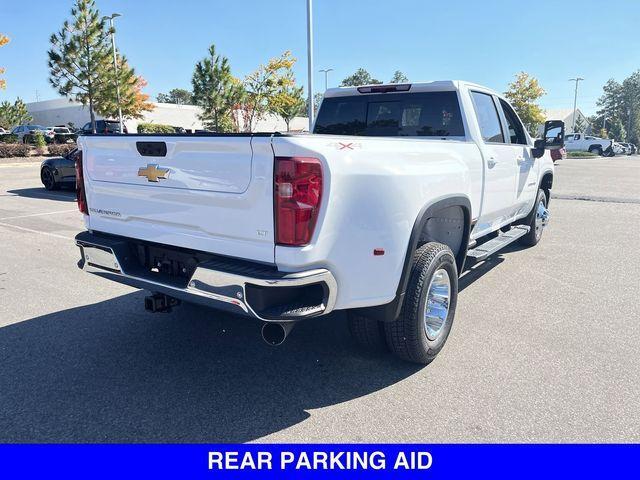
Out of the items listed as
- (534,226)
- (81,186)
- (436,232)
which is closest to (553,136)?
(534,226)

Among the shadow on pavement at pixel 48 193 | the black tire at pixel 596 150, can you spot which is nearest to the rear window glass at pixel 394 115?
the shadow on pavement at pixel 48 193

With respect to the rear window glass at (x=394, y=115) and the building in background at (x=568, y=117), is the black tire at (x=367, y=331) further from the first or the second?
the building in background at (x=568, y=117)

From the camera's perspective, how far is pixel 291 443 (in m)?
2.71

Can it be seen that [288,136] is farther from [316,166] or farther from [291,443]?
[291,443]

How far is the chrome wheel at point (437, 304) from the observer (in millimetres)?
3600

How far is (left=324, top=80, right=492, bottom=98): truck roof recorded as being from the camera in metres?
4.55

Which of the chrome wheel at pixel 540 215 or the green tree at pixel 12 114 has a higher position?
the green tree at pixel 12 114

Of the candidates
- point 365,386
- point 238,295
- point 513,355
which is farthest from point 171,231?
point 513,355

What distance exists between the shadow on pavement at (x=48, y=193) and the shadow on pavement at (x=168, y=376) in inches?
369

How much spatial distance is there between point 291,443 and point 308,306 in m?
0.74

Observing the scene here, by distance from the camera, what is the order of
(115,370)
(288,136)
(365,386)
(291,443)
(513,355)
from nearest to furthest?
(288,136) < (291,443) < (365,386) < (115,370) < (513,355)

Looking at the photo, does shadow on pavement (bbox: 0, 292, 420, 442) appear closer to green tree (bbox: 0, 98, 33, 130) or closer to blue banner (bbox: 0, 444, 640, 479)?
blue banner (bbox: 0, 444, 640, 479)

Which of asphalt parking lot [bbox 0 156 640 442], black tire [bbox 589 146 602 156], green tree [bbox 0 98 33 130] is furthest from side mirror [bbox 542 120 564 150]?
green tree [bbox 0 98 33 130]

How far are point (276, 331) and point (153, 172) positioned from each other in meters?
1.27
